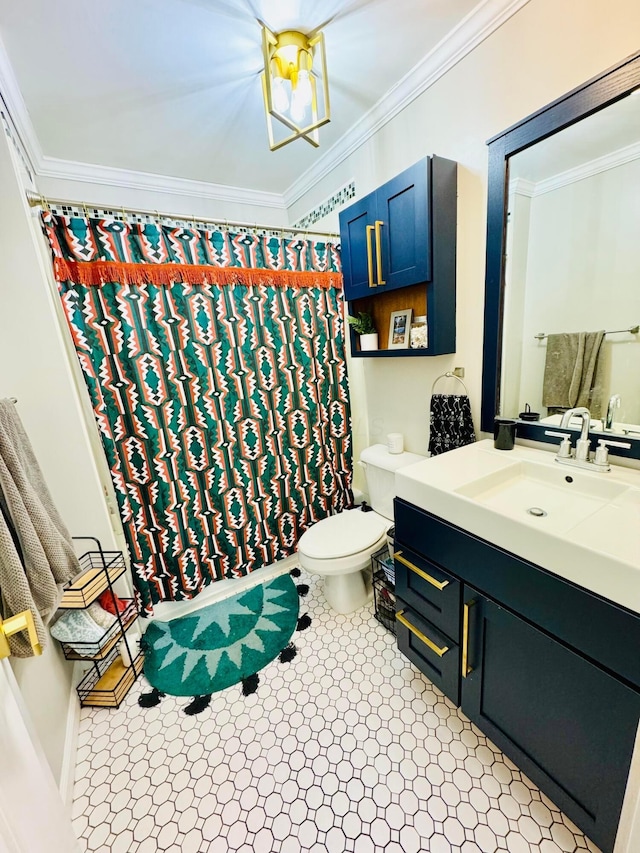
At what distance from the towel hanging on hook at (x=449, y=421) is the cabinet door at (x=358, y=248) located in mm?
624

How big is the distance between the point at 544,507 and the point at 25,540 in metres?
1.58

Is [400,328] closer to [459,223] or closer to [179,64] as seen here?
[459,223]

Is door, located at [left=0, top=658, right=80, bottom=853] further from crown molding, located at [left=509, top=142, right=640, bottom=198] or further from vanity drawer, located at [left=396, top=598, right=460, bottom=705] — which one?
crown molding, located at [left=509, top=142, right=640, bottom=198]

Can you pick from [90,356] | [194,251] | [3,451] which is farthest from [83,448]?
[194,251]

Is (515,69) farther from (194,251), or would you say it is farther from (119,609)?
(119,609)

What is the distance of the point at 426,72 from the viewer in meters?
1.42

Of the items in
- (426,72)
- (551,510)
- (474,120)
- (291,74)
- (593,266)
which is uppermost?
(426,72)

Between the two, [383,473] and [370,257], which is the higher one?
[370,257]

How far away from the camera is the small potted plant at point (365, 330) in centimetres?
190

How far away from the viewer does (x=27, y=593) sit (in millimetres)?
887

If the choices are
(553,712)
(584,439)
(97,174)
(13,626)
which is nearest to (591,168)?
(584,439)

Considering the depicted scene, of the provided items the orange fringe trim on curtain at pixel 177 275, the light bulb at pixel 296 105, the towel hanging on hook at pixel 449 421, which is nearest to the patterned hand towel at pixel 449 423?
the towel hanging on hook at pixel 449 421

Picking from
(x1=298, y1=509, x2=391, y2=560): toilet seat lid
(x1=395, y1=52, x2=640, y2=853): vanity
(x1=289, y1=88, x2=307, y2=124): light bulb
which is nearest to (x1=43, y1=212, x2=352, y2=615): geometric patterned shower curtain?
(x1=298, y1=509, x2=391, y2=560): toilet seat lid

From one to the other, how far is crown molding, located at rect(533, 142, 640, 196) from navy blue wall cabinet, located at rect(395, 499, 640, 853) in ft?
4.06
